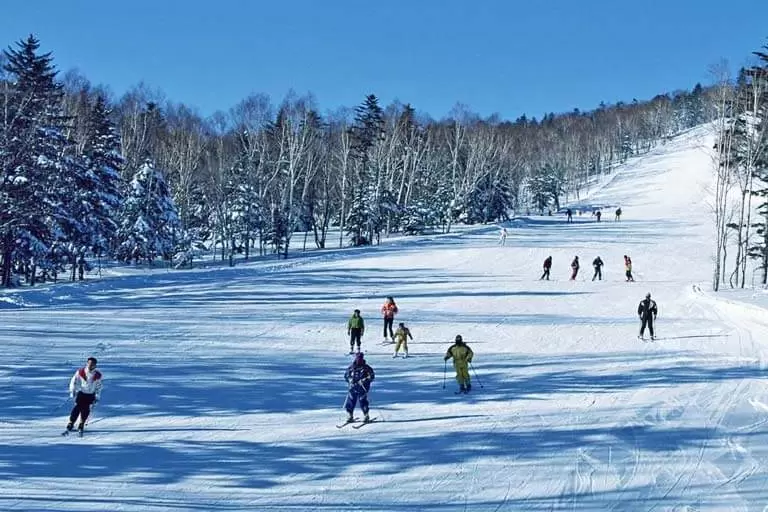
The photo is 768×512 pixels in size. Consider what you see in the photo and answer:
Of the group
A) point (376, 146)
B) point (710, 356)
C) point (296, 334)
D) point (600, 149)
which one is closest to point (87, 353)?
point (296, 334)

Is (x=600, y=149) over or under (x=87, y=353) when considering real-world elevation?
over

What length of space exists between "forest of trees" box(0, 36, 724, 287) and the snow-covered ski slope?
21.8 ft

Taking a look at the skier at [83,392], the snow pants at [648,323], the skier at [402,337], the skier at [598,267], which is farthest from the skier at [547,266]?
the skier at [83,392]

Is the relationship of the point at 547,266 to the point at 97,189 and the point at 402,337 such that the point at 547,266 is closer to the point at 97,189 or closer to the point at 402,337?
the point at 402,337

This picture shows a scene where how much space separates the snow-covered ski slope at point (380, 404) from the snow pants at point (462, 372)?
1.18ft

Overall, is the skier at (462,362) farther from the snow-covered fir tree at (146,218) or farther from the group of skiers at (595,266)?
the snow-covered fir tree at (146,218)

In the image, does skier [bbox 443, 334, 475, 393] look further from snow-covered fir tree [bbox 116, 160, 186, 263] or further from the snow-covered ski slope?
snow-covered fir tree [bbox 116, 160, 186, 263]

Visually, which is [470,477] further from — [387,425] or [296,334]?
[296,334]

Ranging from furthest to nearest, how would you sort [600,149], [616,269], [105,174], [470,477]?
[600,149], [616,269], [105,174], [470,477]

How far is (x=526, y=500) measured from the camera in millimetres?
9336

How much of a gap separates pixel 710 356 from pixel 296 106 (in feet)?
134

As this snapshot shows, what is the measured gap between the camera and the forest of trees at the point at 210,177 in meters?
31.3

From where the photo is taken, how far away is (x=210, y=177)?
55406 mm

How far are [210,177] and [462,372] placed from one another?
4466 centimetres
